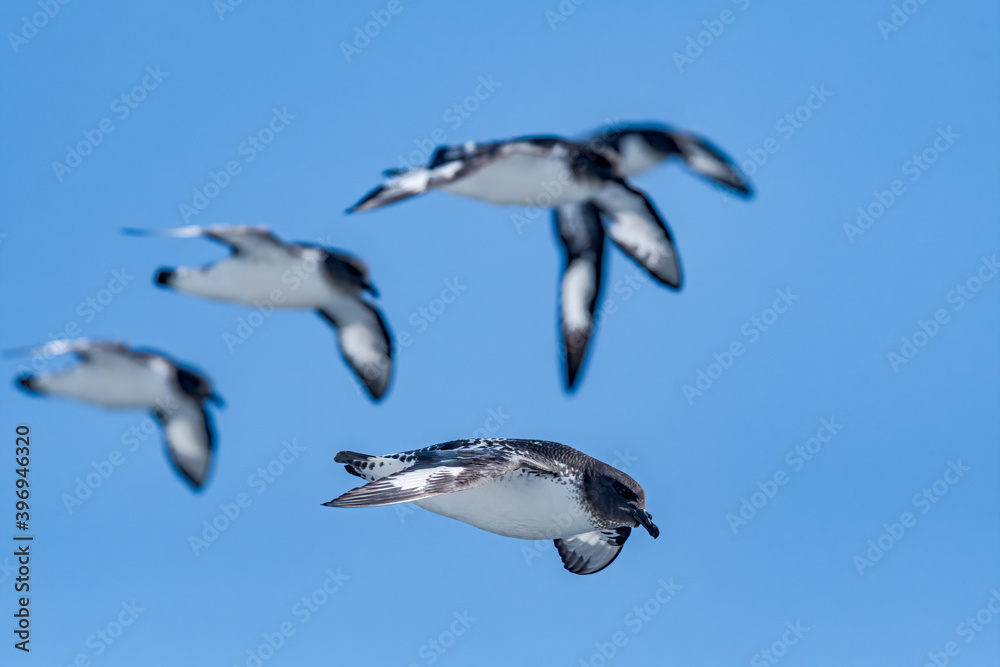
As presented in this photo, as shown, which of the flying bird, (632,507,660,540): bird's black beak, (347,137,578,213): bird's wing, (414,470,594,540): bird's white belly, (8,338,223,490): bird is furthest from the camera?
(8,338,223,490): bird

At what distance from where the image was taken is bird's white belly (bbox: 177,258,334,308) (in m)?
15.5

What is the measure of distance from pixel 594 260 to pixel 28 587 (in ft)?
30.2

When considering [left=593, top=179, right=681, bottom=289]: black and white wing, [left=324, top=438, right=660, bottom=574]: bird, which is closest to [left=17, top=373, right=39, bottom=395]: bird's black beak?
[left=324, top=438, right=660, bottom=574]: bird

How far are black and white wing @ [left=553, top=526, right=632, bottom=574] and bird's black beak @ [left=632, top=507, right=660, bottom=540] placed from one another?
1.19 metres

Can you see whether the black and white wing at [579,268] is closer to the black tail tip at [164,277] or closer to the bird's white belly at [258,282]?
the bird's white belly at [258,282]

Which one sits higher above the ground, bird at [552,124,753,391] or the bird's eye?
bird at [552,124,753,391]

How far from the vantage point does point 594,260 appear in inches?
650

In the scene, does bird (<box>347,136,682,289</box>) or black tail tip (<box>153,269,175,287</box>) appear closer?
bird (<box>347,136,682,289</box>)

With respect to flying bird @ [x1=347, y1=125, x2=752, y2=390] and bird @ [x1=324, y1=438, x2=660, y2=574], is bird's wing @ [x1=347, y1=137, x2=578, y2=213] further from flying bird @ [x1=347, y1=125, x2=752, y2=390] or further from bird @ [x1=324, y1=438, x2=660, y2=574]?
bird @ [x1=324, y1=438, x2=660, y2=574]

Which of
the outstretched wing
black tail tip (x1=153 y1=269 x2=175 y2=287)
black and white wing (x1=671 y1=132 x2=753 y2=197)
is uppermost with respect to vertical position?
black and white wing (x1=671 y1=132 x2=753 y2=197)

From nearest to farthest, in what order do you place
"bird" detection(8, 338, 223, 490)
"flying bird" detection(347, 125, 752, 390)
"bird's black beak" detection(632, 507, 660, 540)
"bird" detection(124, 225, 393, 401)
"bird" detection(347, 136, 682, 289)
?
"bird" detection(347, 136, 682, 289), "flying bird" detection(347, 125, 752, 390), "bird's black beak" detection(632, 507, 660, 540), "bird" detection(124, 225, 393, 401), "bird" detection(8, 338, 223, 490)

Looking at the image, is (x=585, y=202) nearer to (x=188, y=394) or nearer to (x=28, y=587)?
(x=188, y=394)

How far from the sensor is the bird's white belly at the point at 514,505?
12.9 meters

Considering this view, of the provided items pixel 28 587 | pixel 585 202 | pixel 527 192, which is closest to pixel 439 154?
pixel 527 192
